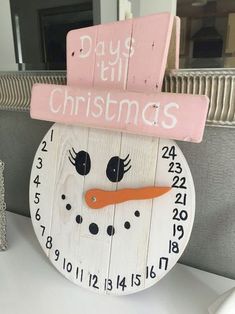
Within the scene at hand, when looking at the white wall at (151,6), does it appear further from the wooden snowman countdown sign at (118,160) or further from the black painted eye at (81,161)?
the black painted eye at (81,161)

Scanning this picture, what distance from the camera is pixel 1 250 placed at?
0.54m

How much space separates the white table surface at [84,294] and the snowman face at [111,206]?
0.07ft

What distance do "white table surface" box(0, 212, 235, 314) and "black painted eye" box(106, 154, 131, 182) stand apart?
17 cm

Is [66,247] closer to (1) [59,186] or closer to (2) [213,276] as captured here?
(1) [59,186]

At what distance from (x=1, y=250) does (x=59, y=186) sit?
17 cm

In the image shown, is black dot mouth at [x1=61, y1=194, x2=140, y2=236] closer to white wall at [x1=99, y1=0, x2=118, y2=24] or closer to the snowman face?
the snowman face

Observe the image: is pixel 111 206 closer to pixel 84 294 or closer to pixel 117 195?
pixel 117 195

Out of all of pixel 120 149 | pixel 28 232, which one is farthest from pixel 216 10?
pixel 28 232

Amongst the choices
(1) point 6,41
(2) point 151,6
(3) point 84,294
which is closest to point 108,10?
(2) point 151,6

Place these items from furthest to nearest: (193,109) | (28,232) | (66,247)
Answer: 1. (28,232)
2. (66,247)
3. (193,109)

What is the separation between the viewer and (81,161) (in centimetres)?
46

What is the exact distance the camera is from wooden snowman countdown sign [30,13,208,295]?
1.25 ft

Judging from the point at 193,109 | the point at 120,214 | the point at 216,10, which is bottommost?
the point at 120,214

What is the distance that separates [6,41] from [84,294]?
1.63 feet
